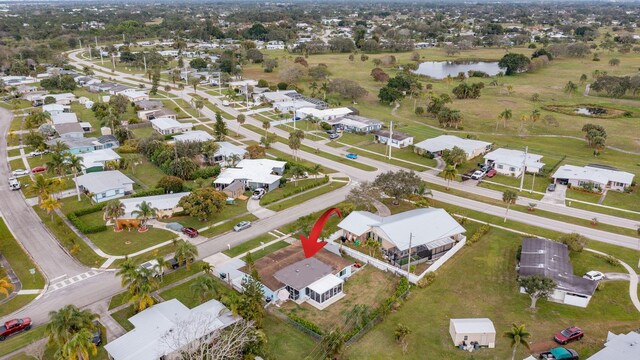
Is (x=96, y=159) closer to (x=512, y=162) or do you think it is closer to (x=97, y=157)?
(x=97, y=157)

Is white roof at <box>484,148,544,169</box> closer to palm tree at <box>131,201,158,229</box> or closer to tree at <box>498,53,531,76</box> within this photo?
palm tree at <box>131,201,158,229</box>

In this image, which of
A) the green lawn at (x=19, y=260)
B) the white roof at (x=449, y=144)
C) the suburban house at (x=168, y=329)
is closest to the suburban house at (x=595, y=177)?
the white roof at (x=449, y=144)

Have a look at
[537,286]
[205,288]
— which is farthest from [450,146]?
[205,288]

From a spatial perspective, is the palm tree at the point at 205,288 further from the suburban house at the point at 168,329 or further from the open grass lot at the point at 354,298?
the open grass lot at the point at 354,298

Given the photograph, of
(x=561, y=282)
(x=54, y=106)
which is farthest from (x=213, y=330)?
(x=54, y=106)

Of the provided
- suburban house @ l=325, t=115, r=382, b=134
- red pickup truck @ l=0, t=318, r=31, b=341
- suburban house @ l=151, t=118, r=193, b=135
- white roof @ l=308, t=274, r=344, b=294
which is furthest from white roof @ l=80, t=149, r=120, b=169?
white roof @ l=308, t=274, r=344, b=294

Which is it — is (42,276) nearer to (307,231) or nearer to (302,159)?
(307,231)

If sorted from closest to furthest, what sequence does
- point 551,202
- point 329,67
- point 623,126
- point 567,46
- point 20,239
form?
point 20,239 → point 551,202 → point 623,126 → point 329,67 → point 567,46
